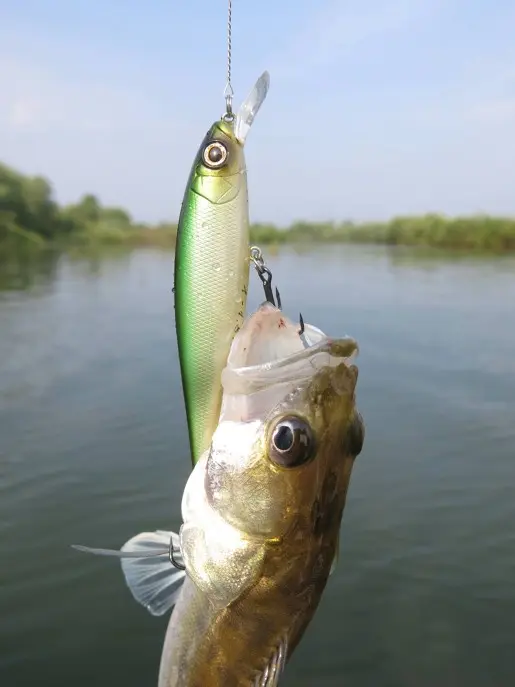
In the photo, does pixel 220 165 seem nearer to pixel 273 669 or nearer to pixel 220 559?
pixel 220 559

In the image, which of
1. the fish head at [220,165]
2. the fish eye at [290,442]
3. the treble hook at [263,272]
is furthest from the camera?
the treble hook at [263,272]

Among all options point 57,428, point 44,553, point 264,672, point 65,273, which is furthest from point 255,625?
point 65,273

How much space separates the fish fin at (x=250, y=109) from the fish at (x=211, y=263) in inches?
2.1

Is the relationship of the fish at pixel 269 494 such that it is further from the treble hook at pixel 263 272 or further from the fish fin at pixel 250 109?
the fish fin at pixel 250 109

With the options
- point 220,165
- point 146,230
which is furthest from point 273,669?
point 146,230

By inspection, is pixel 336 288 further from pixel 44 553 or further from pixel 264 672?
pixel 264 672

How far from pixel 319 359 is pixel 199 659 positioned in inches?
46.5

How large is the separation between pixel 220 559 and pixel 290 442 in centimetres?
47

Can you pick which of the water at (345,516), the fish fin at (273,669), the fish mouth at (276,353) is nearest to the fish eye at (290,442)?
the fish mouth at (276,353)

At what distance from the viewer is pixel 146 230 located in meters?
96.7

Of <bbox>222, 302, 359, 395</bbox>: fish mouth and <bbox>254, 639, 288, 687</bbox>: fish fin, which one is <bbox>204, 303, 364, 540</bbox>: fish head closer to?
<bbox>222, 302, 359, 395</bbox>: fish mouth

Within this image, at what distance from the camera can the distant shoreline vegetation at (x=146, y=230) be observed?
78.0 meters

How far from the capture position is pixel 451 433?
11.9m

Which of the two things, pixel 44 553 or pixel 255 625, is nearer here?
pixel 255 625
